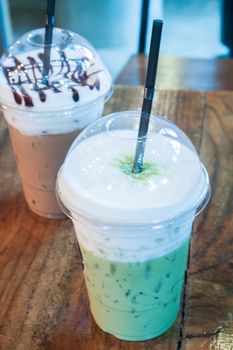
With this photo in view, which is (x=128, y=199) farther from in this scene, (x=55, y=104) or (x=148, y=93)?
(x=55, y=104)

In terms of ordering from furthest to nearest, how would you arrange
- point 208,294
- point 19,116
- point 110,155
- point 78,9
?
point 78,9, point 19,116, point 208,294, point 110,155

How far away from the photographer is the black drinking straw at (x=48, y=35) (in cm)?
104

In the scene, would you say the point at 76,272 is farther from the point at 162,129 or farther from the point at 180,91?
the point at 180,91

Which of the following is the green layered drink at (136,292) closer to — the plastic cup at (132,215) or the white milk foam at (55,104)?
the plastic cup at (132,215)

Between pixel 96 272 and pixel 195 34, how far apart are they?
3.79 metres

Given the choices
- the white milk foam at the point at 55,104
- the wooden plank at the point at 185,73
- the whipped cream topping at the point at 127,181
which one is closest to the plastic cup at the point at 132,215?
the whipped cream topping at the point at 127,181

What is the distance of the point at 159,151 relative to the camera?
0.82m

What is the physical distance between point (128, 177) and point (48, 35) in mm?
478

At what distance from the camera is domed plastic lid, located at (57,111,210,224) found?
2.34 ft

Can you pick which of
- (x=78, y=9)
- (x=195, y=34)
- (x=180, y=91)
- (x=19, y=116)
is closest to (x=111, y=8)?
(x=78, y=9)

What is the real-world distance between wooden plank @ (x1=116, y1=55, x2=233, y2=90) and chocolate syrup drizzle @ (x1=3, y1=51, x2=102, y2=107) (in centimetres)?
57

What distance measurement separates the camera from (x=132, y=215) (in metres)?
0.70

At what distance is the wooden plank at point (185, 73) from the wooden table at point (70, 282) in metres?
0.43

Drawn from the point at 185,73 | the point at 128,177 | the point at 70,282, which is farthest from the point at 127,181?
the point at 185,73
